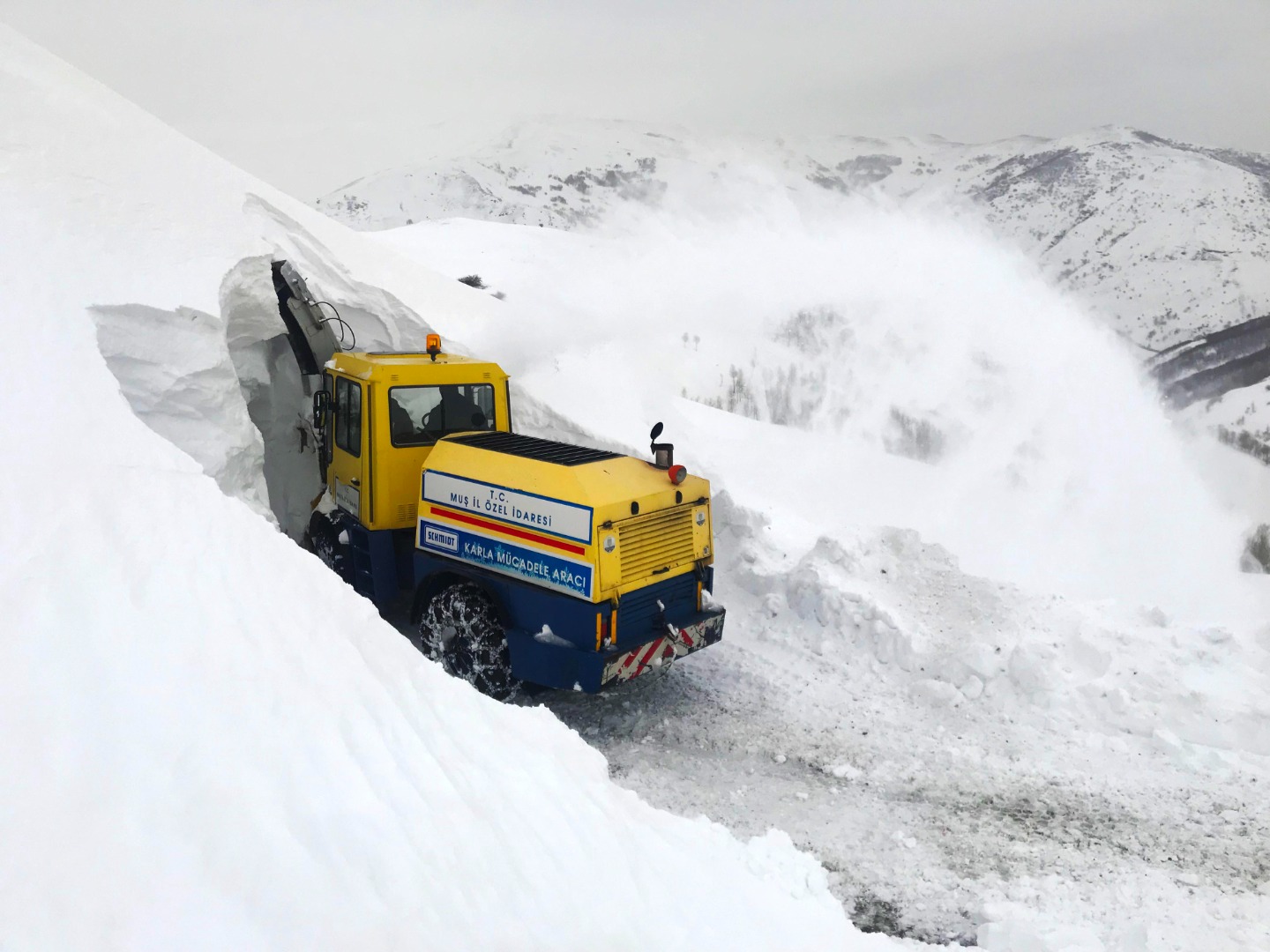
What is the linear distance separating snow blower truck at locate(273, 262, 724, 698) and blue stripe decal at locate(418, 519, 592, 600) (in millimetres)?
11

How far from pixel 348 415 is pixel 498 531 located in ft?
6.68

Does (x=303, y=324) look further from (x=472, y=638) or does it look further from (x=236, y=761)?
(x=236, y=761)

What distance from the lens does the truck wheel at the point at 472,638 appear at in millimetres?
6180

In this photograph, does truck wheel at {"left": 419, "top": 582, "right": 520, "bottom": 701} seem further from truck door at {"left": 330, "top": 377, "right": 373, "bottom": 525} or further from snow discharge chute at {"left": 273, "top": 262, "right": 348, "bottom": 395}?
snow discharge chute at {"left": 273, "top": 262, "right": 348, "bottom": 395}

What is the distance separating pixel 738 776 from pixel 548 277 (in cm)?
993

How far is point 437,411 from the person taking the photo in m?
7.15

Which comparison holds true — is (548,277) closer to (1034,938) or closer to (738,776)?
(738,776)

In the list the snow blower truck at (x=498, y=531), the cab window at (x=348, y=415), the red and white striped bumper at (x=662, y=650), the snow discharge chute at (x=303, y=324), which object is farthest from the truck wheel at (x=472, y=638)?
the snow discharge chute at (x=303, y=324)

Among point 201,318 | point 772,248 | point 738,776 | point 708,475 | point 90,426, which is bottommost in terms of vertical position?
point 738,776

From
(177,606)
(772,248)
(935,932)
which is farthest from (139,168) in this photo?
(772,248)

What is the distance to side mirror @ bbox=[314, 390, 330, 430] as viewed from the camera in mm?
7402

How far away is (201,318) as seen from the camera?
22.0ft

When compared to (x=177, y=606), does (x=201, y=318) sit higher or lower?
higher

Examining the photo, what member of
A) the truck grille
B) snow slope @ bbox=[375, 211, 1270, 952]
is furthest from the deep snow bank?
the truck grille
